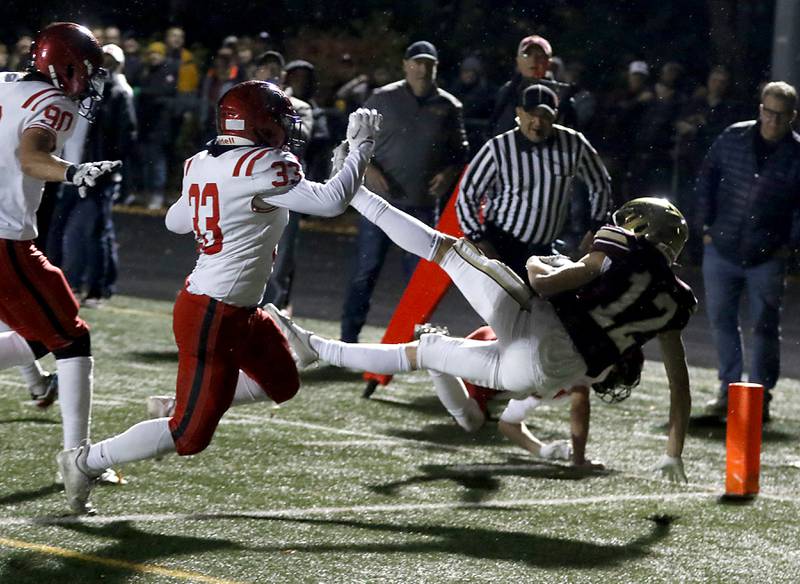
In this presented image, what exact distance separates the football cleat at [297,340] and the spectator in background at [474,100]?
9.50 m

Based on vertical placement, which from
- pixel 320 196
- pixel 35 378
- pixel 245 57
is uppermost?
pixel 245 57

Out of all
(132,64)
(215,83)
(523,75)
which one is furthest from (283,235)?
(132,64)

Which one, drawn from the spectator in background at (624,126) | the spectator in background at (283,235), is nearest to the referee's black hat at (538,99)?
the spectator in background at (283,235)

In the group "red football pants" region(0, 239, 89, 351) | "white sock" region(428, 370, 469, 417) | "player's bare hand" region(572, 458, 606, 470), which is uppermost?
"red football pants" region(0, 239, 89, 351)

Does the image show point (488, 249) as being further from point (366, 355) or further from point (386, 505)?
point (386, 505)

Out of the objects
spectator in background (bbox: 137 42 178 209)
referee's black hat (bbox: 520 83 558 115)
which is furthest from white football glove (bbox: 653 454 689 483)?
spectator in background (bbox: 137 42 178 209)

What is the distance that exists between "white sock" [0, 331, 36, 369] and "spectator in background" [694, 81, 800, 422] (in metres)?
3.95

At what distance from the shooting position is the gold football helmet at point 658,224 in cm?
622

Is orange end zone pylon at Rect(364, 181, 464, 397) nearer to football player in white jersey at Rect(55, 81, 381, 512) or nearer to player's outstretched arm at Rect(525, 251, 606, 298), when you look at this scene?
player's outstretched arm at Rect(525, 251, 606, 298)

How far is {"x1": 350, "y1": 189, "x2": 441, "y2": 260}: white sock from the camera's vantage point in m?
6.38

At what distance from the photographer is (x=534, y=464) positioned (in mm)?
7535

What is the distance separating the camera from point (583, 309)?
6.20 meters

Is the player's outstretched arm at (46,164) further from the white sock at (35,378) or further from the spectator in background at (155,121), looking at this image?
the spectator in background at (155,121)

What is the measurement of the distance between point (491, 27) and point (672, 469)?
16.1 m
